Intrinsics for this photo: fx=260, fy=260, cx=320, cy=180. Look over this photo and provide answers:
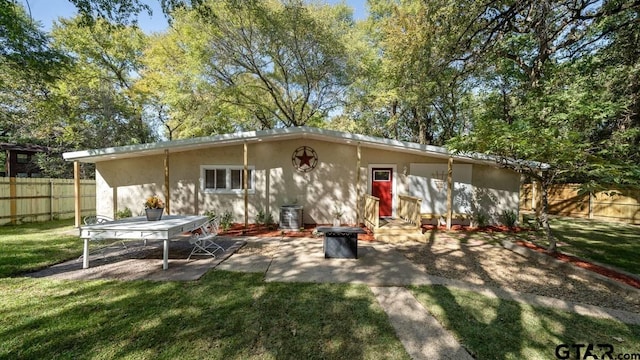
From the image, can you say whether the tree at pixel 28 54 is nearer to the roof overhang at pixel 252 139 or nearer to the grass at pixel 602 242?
the roof overhang at pixel 252 139

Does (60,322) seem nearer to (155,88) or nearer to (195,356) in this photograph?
(195,356)

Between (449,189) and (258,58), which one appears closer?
(449,189)

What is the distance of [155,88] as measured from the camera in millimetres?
15336

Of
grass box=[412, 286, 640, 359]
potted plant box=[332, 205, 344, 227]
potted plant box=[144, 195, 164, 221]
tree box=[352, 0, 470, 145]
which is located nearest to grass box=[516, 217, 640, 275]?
grass box=[412, 286, 640, 359]

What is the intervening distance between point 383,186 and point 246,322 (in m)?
6.97

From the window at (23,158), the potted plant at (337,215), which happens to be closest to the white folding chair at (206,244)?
the potted plant at (337,215)

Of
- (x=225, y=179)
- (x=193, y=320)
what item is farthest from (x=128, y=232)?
(x=225, y=179)

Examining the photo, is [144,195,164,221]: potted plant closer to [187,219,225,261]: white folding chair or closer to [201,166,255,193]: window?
[187,219,225,261]: white folding chair

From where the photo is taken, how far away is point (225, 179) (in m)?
9.02

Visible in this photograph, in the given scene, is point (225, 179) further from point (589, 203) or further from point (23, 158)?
point (23, 158)

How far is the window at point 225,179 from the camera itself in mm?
8953

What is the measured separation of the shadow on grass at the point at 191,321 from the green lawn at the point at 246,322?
1 cm

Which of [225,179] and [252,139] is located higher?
[252,139]

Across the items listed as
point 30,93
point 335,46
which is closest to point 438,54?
point 335,46
